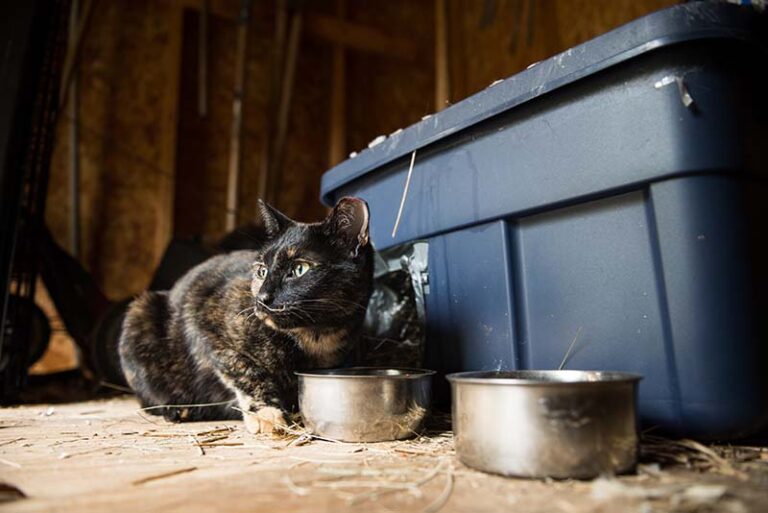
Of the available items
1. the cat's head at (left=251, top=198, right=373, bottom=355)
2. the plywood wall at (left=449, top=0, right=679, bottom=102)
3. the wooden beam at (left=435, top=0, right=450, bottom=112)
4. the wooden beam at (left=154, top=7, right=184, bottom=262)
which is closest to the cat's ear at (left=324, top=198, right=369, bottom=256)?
the cat's head at (left=251, top=198, right=373, bottom=355)

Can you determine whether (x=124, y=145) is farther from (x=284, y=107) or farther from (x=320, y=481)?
(x=320, y=481)

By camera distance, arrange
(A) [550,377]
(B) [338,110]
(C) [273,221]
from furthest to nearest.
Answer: (B) [338,110] < (C) [273,221] < (A) [550,377]

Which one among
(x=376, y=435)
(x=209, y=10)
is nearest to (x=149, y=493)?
(x=376, y=435)

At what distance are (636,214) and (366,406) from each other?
0.80 meters

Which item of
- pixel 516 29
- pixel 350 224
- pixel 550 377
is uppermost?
pixel 516 29

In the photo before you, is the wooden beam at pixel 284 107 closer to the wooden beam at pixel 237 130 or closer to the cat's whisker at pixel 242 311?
the wooden beam at pixel 237 130

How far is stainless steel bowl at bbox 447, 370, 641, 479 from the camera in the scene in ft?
2.93

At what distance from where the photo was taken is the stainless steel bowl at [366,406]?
49.9 inches

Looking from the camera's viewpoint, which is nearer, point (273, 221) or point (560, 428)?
point (560, 428)

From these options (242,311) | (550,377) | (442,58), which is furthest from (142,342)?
(442,58)

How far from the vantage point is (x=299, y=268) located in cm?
151

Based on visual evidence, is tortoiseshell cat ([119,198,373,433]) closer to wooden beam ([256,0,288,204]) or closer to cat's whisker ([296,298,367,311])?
cat's whisker ([296,298,367,311])

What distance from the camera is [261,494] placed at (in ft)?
2.84

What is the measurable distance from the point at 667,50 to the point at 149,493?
1365mm
